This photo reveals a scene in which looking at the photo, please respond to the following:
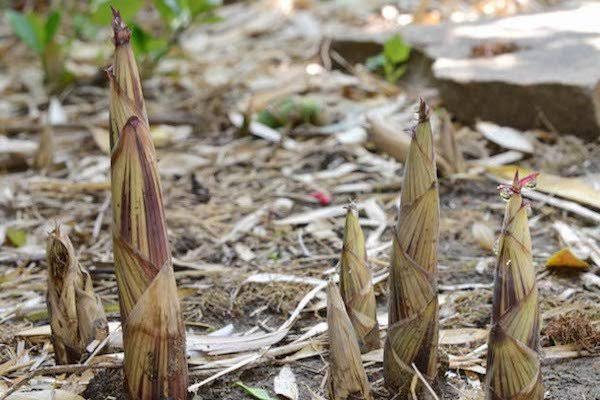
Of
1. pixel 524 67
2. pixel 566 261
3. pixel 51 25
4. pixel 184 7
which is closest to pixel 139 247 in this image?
pixel 566 261

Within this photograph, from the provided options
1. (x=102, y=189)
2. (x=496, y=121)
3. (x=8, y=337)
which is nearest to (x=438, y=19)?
(x=496, y=121)

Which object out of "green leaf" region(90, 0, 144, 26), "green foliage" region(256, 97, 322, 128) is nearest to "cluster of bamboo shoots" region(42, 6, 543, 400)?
"green foliage" region(256, 97, 322, 128)

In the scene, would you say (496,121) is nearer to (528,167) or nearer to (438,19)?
(528,167)

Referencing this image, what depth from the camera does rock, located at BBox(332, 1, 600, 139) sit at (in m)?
2.83

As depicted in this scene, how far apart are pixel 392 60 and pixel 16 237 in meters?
1.97

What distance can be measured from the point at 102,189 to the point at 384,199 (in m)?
1.00

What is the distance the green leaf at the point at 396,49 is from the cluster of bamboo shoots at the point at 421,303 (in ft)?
7.18

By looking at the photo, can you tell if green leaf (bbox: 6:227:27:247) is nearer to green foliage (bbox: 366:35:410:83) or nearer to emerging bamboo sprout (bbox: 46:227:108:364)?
emerging bamboo sprout (bbox: 46:227:108:364)

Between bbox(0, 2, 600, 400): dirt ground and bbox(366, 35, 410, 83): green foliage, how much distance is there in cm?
9

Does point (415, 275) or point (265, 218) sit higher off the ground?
point (415, 275)

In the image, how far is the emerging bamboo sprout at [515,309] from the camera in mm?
1201

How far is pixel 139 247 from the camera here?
125 cm

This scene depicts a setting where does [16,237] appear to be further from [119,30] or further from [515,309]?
[515,309]

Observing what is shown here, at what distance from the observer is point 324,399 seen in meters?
1.43
